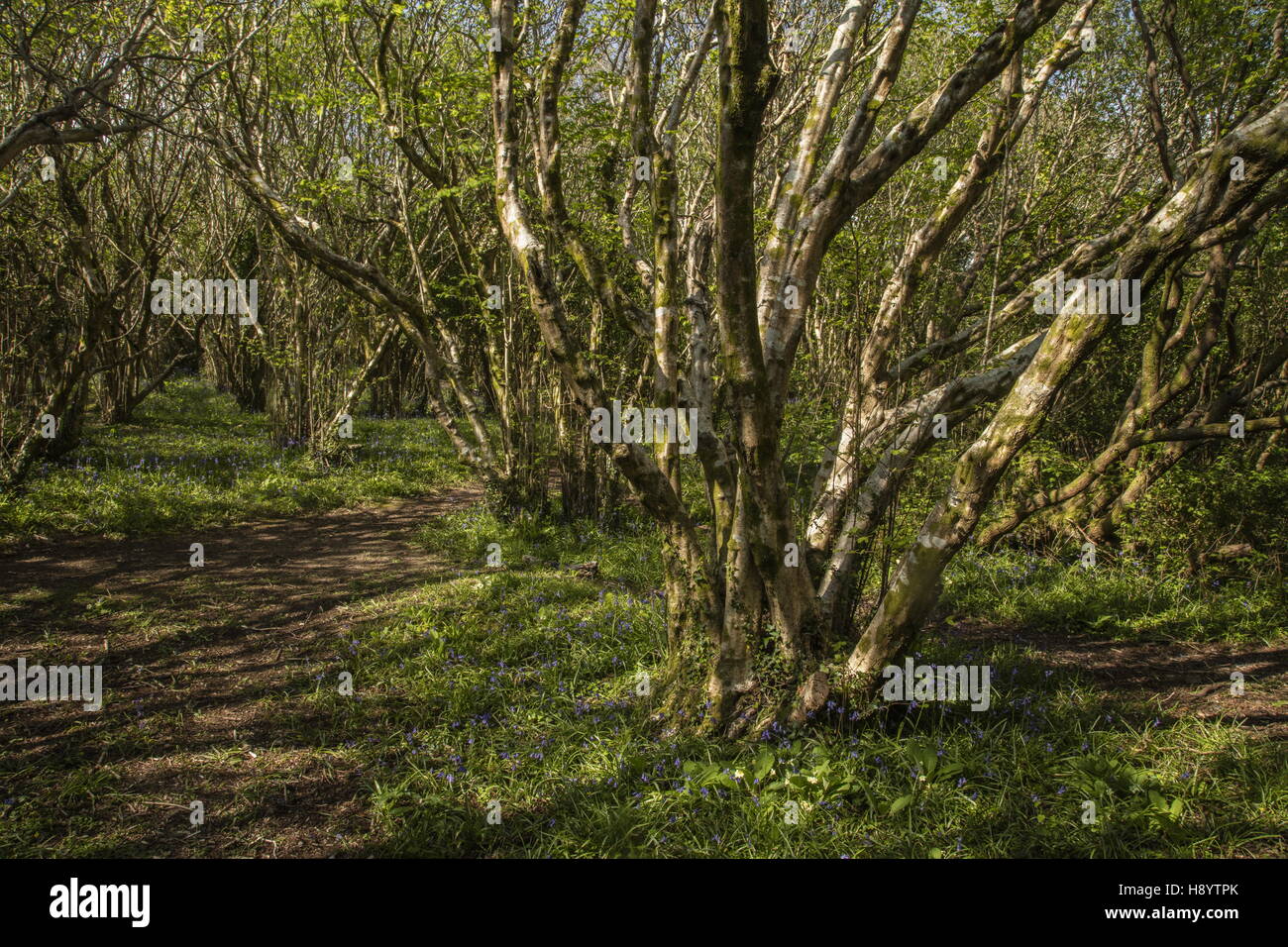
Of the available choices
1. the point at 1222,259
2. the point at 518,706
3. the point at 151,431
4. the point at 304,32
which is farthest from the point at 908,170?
the point at 151,431

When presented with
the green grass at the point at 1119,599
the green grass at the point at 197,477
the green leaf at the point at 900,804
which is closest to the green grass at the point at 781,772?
the green leaf at the point at 900,804

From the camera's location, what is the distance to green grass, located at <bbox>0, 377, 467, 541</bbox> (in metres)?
7.27

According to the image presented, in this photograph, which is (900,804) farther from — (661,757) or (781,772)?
(661,757)

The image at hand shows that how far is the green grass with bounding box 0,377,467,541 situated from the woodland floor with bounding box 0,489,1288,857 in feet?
1.43

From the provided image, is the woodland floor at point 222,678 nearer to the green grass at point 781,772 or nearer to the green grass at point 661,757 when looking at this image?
the green grass at point 661,757

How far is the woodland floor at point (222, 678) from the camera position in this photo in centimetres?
329

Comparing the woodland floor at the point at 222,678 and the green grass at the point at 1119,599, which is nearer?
the woodland floor at the point at 222,678

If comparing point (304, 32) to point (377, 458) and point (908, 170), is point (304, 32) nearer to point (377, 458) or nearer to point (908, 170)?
point (377, 458)

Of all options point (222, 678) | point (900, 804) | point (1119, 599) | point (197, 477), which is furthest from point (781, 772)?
point (197, 477)

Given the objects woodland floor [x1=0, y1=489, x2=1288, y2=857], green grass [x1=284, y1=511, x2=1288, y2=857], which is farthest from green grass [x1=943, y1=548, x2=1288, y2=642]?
green grass [x1=284, y1=511, x2=1288, y2=857]

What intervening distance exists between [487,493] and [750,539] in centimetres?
511

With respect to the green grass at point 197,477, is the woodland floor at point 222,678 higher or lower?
lower

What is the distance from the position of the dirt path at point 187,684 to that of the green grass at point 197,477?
0.45 metres

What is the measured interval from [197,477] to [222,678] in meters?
5.08
